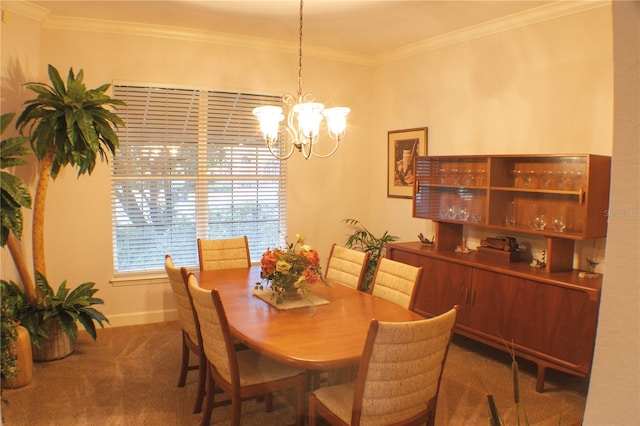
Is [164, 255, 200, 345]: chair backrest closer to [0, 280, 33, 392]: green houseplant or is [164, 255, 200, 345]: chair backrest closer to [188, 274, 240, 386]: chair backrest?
[188, 274, 240, 386]: chair backrest

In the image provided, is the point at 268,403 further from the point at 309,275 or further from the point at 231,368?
the point at 309,275

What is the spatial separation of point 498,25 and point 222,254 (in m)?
3.06

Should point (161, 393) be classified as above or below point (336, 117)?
below

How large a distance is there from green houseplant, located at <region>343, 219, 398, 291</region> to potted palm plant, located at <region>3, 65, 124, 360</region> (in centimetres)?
266

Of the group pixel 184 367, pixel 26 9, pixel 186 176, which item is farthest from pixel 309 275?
pixel 26 9

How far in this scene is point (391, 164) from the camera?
17.8 feet

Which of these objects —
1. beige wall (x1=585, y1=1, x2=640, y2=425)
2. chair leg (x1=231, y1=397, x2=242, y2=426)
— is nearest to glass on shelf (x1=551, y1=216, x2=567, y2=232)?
chair leg (x1=231, y1=397, x2=242, y2=426)

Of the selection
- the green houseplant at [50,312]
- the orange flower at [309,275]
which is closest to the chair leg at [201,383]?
the orange flower at [309,275]

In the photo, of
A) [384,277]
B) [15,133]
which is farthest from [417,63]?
[15,133]

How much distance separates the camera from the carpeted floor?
2.96 m

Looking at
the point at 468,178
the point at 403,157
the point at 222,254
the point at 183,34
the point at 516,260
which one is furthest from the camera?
the point at 403,157

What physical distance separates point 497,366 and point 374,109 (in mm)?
3142

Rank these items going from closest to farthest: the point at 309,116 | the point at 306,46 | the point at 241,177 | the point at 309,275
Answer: the point at 309,275 < the point at 309,116 < the point at 241,177 < the point at 306,46

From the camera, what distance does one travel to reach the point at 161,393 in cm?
327
